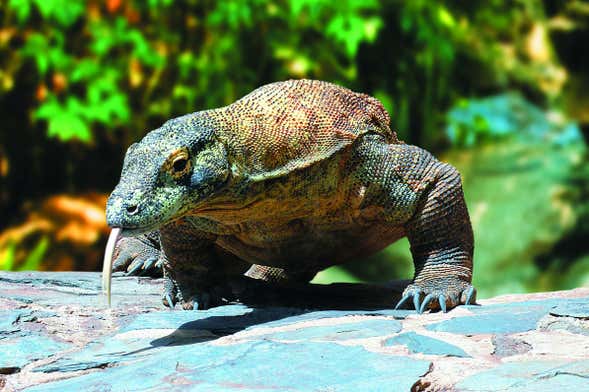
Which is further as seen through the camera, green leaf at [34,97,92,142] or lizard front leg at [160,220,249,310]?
green leaf at [34,97,92,142]

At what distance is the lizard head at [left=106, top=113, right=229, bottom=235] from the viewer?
3789 mm

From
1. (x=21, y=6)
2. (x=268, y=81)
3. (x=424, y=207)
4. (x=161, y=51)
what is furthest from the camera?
(x=161, y=51)

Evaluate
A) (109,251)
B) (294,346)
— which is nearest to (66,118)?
(109,251)

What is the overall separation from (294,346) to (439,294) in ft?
3.34

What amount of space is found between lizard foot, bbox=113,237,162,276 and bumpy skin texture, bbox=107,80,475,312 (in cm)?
79

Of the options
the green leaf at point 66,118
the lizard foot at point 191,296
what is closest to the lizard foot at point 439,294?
the lizard foot at point 191,296

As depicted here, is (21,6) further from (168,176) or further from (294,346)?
(294,346)

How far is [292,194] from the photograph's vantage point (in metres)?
4.41

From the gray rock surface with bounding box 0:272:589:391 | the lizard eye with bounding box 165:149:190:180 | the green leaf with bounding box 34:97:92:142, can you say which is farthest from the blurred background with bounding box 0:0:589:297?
the lizard eye with bounding box 165:149:190:180

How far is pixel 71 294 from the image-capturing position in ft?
16.9

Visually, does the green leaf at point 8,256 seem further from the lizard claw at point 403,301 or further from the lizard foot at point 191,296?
the lizard claw at point 403,301

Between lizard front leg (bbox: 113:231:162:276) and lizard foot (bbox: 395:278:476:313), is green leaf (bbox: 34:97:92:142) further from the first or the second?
lizard foot (bbox: 395:278:476:313)

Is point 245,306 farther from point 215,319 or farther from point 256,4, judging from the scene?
point 256,4

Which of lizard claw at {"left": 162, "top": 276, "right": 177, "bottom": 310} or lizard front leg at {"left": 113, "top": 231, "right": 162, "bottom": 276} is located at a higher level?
lizard front leg at {"left": 113, "top": 231, "right": 162, "bottom": 276}
